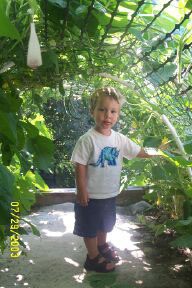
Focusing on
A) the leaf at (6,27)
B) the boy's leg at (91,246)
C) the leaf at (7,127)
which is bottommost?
the boy's leg at (91,246)

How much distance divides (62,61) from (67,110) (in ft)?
2.22

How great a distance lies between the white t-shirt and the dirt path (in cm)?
34

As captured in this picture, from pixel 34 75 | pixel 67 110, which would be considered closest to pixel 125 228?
pixel 67 110

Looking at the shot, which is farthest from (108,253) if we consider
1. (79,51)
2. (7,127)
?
(7,127)

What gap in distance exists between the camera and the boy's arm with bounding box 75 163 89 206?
1615mm

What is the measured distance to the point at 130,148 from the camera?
5.79 ft

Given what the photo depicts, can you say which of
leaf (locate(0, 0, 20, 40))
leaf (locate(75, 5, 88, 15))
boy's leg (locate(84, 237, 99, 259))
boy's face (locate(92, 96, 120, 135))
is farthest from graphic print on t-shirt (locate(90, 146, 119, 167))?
leaf (locate(0, 0, 20, 40))

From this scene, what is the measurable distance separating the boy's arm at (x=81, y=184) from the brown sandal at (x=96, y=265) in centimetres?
25

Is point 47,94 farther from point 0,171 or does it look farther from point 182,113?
point 0,171

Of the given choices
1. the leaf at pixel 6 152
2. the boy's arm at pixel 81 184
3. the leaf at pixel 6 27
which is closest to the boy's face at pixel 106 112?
the boy's arm at pixel 81 184

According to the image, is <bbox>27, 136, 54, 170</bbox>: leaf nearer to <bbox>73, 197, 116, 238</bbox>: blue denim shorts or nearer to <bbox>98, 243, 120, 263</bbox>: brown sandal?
<bbox>73, 197, 116, 238</bbox>: blue denim shorts

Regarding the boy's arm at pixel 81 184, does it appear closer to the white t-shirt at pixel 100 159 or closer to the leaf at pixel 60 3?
the white t-shirt at pixel 100 159

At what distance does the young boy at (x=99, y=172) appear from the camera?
1.64 metres

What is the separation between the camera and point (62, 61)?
96 centimetres
